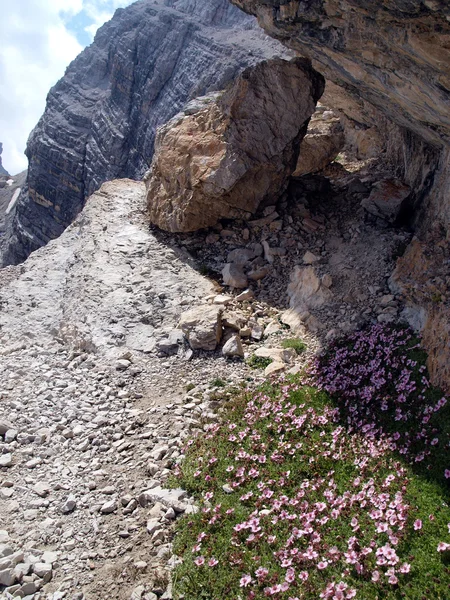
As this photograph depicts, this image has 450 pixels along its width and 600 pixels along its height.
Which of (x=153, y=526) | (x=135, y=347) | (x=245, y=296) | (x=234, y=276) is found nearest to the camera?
(x=153, y=526)

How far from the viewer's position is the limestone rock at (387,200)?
→ 576 inches

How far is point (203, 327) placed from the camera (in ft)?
40.8

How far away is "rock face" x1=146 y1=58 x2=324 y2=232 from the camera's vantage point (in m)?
15.6

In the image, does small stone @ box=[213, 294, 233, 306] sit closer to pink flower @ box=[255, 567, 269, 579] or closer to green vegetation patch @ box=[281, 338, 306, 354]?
green vegetation patch @ box=[281, 338, 306, 354]

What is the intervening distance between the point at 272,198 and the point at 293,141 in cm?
183

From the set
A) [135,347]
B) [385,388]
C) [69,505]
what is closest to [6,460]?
[69,505]

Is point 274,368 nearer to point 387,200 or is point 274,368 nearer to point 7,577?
point 7,577

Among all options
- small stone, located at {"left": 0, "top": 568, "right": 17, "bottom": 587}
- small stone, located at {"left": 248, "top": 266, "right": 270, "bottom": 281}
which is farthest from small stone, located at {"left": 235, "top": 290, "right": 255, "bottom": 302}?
small stone, located at {"left": 0, "top": 568, "right": 17, "bottom": 587}

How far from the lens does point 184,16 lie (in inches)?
3123

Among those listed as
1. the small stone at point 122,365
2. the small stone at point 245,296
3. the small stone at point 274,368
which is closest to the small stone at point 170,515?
the small stone at point 274,368

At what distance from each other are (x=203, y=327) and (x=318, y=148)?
10.8 m

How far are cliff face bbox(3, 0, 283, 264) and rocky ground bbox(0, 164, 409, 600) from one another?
5149 cm

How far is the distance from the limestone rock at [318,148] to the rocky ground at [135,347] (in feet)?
5.55

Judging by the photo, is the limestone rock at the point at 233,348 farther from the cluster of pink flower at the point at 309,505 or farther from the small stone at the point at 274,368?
the cluster of pink flower at the point at 309,505
